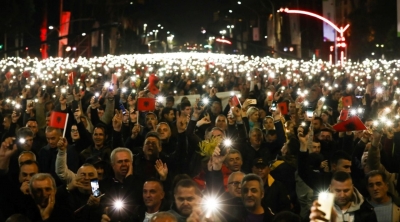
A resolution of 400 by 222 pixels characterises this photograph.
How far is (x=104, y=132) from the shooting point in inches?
428

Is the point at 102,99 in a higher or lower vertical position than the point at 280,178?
higher

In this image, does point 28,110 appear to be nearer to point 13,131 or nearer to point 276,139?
point 13,131

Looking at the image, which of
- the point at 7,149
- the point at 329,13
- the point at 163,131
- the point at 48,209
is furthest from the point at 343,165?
the point at 329,13

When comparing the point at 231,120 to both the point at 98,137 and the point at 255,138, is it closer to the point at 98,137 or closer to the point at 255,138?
the point at 255,138

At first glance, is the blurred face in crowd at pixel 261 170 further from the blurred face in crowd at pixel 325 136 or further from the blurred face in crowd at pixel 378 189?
the blurred face in crowd at pixel 325 136

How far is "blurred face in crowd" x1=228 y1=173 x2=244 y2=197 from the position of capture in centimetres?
772

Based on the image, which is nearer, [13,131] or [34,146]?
[34,146]

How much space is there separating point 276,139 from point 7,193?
4938 mm

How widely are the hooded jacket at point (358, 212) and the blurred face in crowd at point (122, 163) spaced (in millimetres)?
2513

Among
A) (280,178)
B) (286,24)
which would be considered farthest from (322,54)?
(280,178)

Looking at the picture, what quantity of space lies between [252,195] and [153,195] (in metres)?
0.84

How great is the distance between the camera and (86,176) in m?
8.08

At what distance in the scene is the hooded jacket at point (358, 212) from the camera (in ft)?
22.2

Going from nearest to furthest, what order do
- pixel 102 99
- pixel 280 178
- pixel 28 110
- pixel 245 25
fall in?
pixel 280 178 → pixel 28 110 → pixel 102 99 → pixel 245 25
